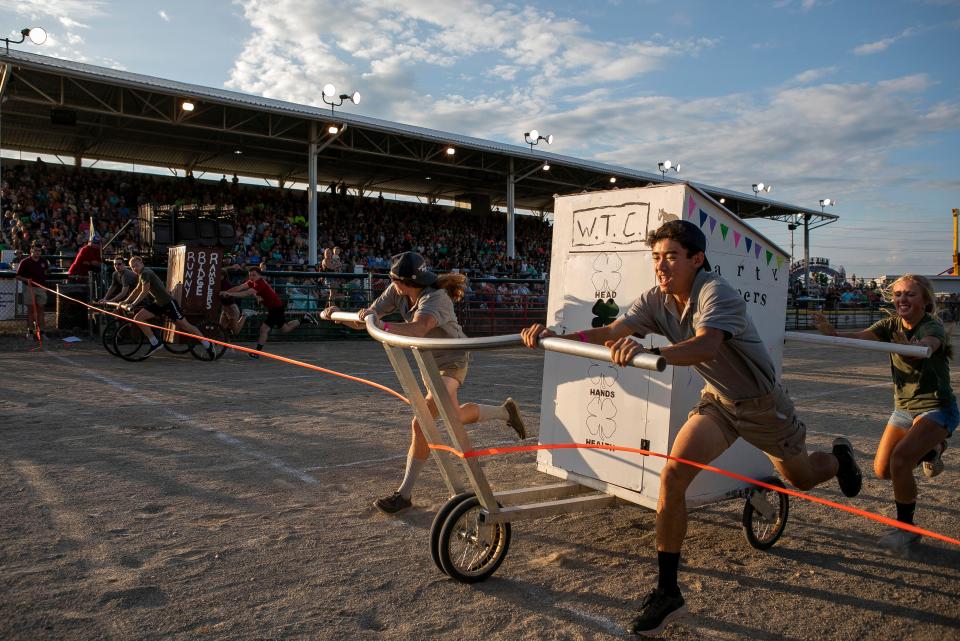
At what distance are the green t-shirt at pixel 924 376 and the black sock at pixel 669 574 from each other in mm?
2057

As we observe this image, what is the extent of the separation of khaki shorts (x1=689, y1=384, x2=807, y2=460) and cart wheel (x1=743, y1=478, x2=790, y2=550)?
0.59 m

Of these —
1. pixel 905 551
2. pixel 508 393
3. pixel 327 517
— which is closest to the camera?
pixel 905 551

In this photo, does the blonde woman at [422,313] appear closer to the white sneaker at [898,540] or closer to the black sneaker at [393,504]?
the black sneaker at [393,504]

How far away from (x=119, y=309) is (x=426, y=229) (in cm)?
2263

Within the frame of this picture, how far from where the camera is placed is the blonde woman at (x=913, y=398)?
4.21 metres

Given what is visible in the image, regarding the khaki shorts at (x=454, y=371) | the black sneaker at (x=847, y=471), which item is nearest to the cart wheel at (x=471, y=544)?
the khaki shorts at (x=454, y=371)

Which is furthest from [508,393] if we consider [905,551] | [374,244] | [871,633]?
[374,244]

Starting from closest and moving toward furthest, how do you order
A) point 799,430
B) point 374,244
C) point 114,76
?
point 799,430
point 114,76
point 374,244

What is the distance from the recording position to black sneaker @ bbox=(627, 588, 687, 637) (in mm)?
2992

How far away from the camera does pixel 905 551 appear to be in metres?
4.04

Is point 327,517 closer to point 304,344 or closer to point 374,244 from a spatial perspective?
point 304,344

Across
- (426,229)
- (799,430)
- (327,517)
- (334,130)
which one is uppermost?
(334,130)

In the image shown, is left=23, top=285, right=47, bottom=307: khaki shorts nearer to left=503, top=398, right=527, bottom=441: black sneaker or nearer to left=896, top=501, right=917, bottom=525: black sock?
left=503, top=398, right=527, bottom=441: black sneaker

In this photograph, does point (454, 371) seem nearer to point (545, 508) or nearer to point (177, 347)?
point (545, 508)
